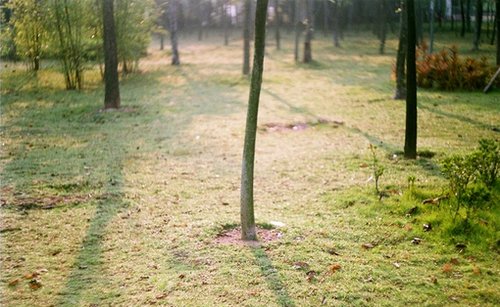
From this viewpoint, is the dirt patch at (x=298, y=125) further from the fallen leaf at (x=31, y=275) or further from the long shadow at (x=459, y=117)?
the fallen leaf at (x=31, y=275)

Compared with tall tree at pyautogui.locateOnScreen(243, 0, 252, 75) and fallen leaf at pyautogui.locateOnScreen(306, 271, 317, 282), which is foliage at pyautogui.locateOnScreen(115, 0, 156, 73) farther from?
fallen leaf at pyautogui.locateOnScreen(306, 271, 317, 282)

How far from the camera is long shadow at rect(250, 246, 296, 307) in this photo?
4.15m

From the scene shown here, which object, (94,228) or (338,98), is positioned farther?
(338,98)

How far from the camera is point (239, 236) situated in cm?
550

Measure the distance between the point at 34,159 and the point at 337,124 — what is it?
689cm

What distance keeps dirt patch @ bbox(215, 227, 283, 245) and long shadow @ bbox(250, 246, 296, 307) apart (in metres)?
0.24

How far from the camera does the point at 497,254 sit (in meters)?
4.96

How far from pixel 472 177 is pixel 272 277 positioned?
9.55ft

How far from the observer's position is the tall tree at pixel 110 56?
43.7ft

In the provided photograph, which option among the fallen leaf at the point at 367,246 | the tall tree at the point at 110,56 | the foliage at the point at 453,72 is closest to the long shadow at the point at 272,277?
the fallen leaf at the point at 367,246

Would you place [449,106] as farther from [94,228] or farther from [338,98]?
[94,228]

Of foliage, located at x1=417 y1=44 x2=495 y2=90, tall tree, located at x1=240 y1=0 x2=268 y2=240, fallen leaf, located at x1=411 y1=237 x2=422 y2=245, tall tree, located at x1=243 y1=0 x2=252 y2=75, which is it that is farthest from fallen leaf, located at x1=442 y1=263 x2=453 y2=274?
tall tree, located at x1=243 y1=0 x2=252 y2=75

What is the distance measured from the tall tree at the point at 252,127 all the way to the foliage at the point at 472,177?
7.67ft

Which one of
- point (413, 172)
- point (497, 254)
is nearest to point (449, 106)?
point (413, 172)
